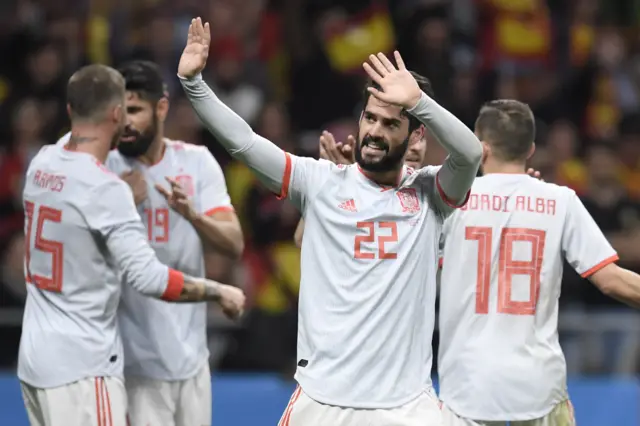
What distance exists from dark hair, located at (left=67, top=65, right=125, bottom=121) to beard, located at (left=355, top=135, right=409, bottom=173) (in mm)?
1418

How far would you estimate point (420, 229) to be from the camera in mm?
4895

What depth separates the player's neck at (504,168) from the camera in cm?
571

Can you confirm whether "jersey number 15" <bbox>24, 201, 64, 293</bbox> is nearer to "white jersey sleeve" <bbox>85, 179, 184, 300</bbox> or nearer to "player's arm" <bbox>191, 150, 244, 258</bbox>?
"white jersey sleeve" <bbox>85, 179, 184, 300</bbox>

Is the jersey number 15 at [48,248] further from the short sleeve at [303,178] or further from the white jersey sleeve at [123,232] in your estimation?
the short sleeve at [303,178]

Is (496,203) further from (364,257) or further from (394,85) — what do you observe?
(394,85)

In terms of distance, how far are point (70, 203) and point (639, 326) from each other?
444cm

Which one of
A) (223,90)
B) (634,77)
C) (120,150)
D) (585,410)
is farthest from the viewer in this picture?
(634,77)

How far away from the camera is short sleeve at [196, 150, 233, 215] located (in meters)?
6.47

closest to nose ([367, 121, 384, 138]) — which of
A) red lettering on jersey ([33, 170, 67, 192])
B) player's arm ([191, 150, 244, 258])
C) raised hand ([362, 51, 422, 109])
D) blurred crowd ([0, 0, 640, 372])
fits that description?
raised hand ([362, 51, 422, 109])

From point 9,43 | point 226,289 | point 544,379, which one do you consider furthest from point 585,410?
point 9,43

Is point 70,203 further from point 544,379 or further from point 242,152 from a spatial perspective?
point 544,379

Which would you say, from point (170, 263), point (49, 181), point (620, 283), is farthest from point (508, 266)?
point (49, 181)

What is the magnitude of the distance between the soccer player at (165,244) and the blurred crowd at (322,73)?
287 centimetres

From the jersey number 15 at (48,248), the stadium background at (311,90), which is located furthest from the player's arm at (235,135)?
the stadium background at (311,90)
